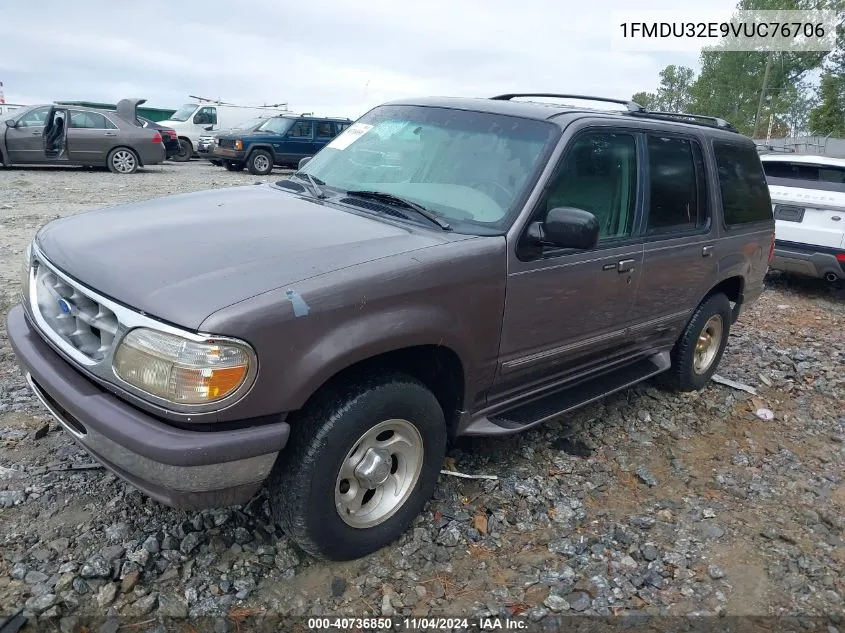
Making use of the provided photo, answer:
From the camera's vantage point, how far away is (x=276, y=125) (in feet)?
61.7

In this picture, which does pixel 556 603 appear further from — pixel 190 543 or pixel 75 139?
pixel 75 139

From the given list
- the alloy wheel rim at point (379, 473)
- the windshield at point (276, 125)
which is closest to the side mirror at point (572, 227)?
the alloy wheel rim at point (379, 473)

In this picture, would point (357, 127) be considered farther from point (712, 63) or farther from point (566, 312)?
point (712, 63)

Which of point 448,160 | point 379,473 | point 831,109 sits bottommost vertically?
point 379,473

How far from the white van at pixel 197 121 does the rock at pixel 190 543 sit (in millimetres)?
19423

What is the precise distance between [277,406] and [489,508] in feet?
4.81

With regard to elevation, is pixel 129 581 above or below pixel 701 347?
below

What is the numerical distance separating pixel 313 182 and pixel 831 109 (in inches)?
1773

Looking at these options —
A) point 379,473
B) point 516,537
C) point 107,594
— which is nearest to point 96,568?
point 107,594

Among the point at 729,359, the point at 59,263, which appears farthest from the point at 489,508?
the point at 729,359

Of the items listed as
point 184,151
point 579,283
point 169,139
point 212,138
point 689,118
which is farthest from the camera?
point 184,151

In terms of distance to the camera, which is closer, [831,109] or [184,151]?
[184,151]

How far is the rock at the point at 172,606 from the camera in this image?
2584mm

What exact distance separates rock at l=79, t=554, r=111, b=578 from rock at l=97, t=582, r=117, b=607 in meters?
0.06
